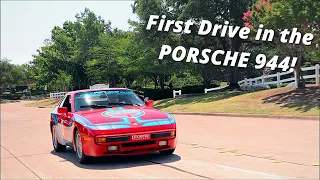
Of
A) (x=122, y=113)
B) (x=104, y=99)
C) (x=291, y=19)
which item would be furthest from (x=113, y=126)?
(x=291, y=19)

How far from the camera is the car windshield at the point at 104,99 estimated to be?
29.0 feet

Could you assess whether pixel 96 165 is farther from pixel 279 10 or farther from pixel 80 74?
pixel 80 74

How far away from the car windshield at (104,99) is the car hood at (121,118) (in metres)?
0.30

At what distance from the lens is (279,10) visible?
64.4 feet

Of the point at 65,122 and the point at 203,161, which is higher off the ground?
the point at 65,122

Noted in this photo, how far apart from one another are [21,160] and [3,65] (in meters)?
80.5

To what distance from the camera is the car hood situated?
755cm

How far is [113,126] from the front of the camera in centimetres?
750

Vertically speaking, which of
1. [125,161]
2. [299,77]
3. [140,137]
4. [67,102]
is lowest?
[125,161]

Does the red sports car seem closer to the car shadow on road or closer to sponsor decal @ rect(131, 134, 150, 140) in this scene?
sponsor decal @ rect(131, 134, 150, 140)

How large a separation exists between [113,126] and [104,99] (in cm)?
157

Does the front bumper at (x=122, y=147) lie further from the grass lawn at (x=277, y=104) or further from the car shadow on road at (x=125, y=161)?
the grass lawn at (x=277, y=104)

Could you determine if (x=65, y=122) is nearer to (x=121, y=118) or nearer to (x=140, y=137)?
(x=121, y=118)

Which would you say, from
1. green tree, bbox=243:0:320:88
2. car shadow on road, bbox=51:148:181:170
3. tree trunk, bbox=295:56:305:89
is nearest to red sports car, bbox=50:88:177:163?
car shadow on road, bbox=51:148:181:170
